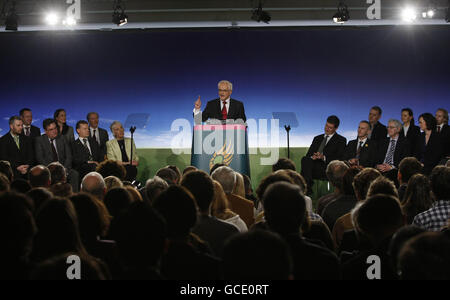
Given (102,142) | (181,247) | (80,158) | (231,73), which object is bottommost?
(181,247)

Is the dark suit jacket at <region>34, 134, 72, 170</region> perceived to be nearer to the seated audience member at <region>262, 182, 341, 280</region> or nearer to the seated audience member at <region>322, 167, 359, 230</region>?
the seated audience member at <region>322, 167, 359, 230</region>

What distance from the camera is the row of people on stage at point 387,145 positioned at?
602 cm

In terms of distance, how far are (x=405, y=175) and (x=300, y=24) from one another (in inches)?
214

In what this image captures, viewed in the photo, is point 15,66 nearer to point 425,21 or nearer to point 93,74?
point 93,74

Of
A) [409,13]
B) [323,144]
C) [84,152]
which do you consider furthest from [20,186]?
[409,13]

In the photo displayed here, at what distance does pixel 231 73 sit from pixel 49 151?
12.1 ft

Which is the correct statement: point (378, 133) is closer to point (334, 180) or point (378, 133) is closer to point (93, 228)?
point (334, 180)

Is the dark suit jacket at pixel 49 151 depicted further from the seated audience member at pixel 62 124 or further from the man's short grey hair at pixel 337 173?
the man's short grey hair at pixel 337 173

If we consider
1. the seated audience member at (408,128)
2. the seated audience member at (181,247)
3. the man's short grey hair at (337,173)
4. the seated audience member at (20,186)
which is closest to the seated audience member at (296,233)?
the seated audience member at (181,247)

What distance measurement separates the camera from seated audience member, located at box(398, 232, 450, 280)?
47.3 inches

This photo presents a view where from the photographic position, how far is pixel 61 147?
6652mm

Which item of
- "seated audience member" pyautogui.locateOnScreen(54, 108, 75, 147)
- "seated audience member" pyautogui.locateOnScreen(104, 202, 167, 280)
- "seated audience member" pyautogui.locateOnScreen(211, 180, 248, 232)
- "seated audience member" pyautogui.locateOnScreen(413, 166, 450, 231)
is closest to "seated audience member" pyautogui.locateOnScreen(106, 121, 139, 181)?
"seated audience member" pyautogui.locateOnScreen(54, 108, 75, 147)

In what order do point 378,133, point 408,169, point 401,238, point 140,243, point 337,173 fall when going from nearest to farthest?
1. point 140,243
2. point 401,238
3. point 337,173
4. point 408,169
5. point 378,133
